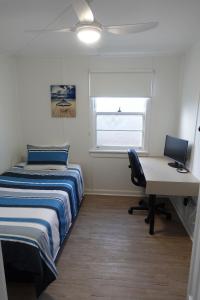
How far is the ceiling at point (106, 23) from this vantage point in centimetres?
169

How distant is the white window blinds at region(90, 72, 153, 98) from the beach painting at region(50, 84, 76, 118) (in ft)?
1.20

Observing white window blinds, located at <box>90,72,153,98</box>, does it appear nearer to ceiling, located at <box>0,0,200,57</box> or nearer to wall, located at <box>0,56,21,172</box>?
ceiling, located at <box>0,0,200,57</box>

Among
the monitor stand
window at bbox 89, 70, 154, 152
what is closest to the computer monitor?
the monitor stand

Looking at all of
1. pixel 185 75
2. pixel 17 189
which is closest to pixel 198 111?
pixel 185 75

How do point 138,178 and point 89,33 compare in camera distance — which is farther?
point 138,178

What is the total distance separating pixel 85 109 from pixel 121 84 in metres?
0.72

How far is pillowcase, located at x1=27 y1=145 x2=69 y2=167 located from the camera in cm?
337

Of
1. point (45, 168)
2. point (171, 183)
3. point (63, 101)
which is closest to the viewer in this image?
point (171, 183)

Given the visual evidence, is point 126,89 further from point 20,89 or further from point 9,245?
point 9,245

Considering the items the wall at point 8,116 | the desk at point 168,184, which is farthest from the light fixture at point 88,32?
the wall at point 8,116

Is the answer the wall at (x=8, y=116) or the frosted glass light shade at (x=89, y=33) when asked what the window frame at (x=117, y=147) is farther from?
the frosted glass light shade at (x=89, y=33)

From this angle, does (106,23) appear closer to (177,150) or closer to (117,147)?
(177,150)

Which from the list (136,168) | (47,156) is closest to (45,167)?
(47,156)

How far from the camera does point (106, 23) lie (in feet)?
6.86
